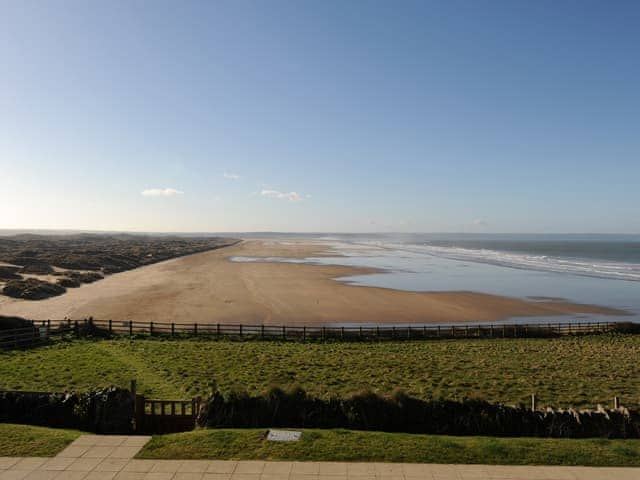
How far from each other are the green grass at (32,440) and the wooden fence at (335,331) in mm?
15749

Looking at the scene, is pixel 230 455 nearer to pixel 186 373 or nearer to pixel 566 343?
pixel 186 373

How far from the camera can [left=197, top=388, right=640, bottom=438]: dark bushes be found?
36.2 ft

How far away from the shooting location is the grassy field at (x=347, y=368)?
16.5 m

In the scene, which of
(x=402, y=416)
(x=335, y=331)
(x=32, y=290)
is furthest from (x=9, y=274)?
(x=402, y=416)

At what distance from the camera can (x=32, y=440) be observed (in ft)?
33.2

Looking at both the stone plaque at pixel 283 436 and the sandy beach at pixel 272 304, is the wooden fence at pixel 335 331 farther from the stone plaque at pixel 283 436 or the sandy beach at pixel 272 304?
the stone plaque at pixel 283 436

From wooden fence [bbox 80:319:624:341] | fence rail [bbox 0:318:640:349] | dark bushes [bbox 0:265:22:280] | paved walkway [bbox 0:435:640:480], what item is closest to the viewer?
paved walkway [bbox 0:435:640:480]

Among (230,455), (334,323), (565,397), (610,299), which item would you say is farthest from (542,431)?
(610,299)

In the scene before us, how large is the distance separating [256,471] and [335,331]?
18834mm

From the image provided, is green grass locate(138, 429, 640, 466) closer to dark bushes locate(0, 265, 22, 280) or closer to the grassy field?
the grassy field

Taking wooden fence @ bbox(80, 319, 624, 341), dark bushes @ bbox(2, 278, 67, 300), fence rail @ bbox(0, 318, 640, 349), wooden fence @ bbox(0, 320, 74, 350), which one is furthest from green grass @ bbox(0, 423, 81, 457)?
dark bushes @ bbox(2, 278, 67, 300)

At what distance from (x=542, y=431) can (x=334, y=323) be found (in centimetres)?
2260

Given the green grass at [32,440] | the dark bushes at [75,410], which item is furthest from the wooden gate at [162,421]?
the green grass at [32,440]

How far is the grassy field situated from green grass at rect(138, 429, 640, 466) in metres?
5.15
